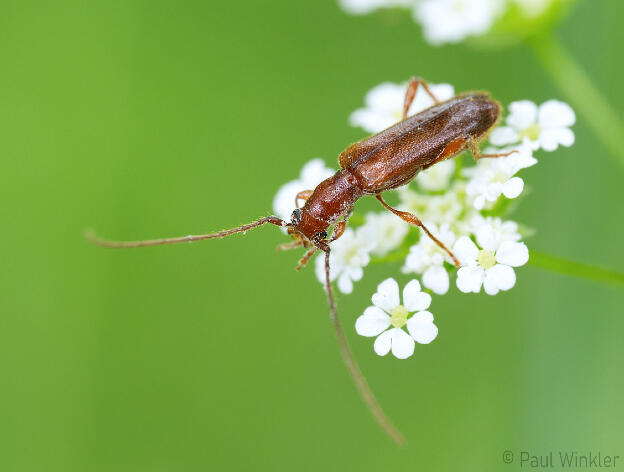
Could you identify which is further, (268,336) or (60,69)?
(60,69)

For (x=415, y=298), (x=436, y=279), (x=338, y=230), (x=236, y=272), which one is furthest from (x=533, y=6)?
(x=236, y=272)

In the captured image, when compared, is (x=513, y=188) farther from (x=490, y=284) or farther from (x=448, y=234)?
(x=490, y=284)

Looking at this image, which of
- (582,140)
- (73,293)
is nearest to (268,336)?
(73,293)

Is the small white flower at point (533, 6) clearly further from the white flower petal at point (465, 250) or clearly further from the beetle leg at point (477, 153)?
the white flower petal at point (465, 250)

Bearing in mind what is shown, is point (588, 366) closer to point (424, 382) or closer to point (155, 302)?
point (424, 382)

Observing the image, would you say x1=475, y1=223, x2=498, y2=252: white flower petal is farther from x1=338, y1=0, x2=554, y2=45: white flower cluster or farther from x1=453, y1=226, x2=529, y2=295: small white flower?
x1=338, y1=0, x2=554, y2=45: white flower cluster
